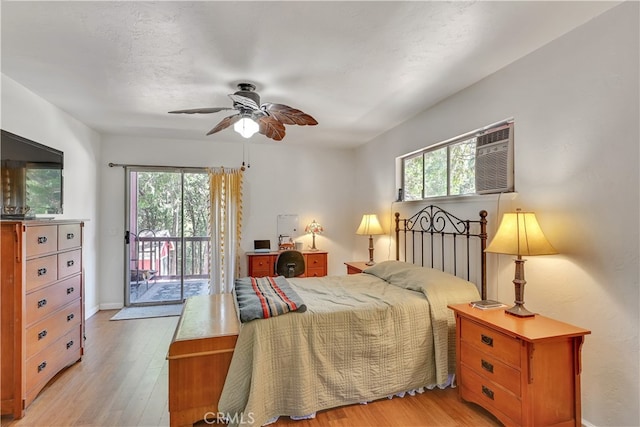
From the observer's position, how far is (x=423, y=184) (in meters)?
3.67

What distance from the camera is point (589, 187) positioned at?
188cm

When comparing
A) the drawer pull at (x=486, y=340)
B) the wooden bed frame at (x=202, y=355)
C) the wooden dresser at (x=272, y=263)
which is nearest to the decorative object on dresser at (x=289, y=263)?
the wooden dresser at (x=272, y=263)

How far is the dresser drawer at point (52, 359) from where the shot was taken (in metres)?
2.21

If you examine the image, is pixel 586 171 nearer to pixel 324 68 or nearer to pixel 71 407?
pixel 324 68

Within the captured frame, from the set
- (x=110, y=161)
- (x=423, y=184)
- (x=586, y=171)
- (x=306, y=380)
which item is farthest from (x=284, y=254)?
(x=586, y=171)

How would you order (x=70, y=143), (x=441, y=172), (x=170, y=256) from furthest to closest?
(x=170, y=256) < (x=70, y=143) < (x=441, y=172)

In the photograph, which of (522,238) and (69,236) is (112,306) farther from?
(522,238)

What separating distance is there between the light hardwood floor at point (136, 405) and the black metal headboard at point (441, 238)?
0.94m

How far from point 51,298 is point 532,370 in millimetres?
3328

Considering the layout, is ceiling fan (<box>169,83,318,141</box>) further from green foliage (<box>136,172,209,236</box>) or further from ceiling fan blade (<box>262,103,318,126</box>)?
green foliage (<box>136,172,209,236</box>)

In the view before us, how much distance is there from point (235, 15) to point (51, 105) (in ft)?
8.86

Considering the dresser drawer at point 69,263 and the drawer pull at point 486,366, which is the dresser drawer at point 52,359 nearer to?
the dresser drawer at point 69,263

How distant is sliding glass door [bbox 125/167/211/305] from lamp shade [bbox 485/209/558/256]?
13.1ft

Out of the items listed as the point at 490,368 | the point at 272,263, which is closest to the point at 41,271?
the point at 272,263
